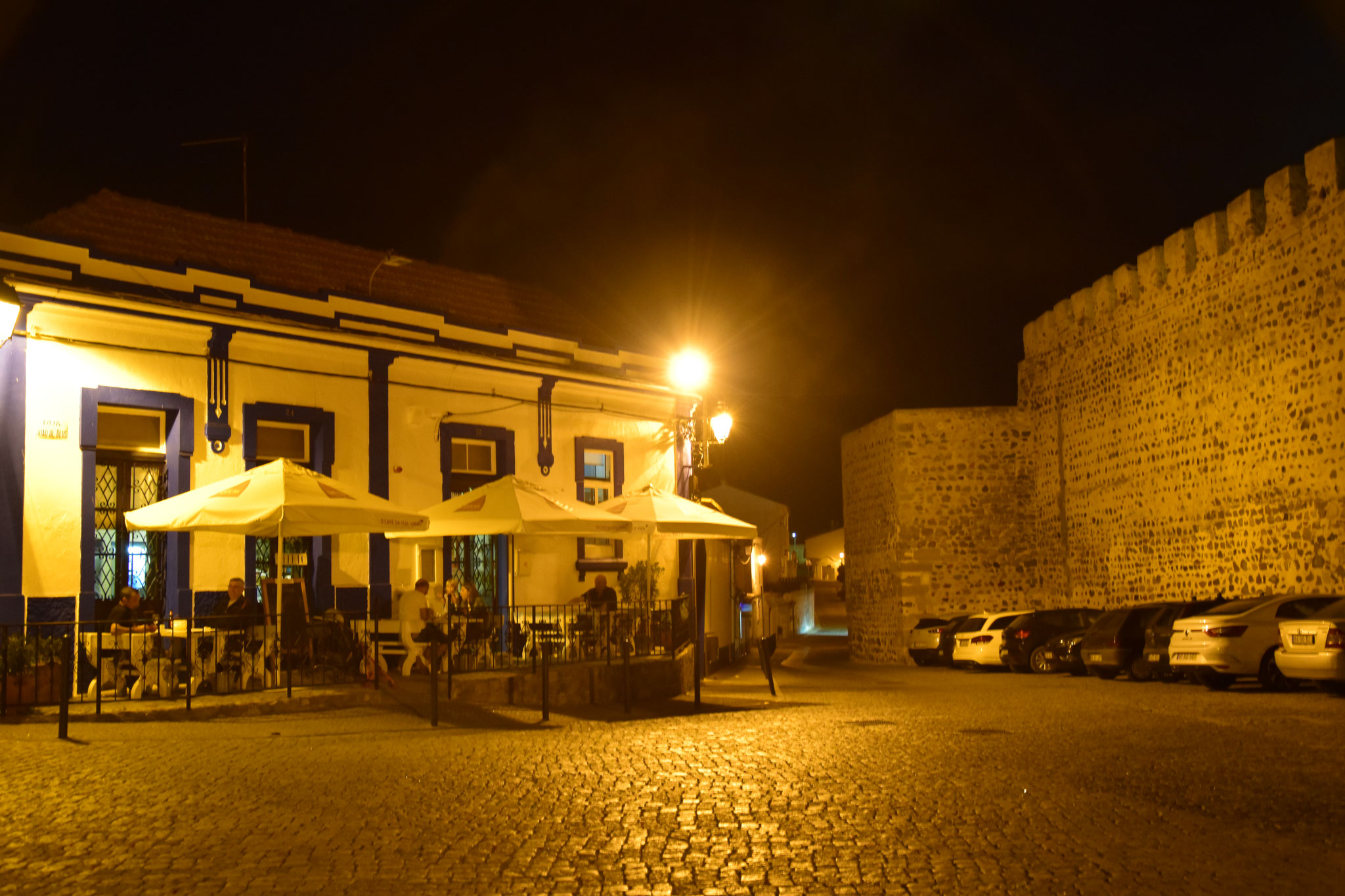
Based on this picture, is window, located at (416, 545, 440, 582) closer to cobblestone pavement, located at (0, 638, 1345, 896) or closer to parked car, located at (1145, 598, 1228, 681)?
cobblestone pavement, located at (0, 638, 1345, 896)

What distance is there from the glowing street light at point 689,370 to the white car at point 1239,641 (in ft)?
30.4

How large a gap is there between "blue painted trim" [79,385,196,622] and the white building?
0.02m

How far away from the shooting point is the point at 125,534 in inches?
618

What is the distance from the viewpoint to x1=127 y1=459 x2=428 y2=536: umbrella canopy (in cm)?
1298

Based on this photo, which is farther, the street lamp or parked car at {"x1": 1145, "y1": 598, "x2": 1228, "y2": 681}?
parked car at {"x1": 1145, "y1": 598, "x2": 1228, "y2": 681}

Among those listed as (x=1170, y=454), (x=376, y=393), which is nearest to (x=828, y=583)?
(x=1170, y=454)

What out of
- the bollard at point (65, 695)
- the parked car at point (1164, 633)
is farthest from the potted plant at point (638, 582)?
the bollard at point (65, 695)

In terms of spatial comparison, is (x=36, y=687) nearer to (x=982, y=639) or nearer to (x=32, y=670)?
(x=32, y=670)

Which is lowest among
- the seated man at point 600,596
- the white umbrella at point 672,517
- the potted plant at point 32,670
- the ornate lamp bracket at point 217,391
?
the potted plant at point 32,670

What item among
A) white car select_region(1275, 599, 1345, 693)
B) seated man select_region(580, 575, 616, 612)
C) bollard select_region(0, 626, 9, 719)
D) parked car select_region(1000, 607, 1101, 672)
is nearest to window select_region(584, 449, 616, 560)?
seated man select_region(580, 575, 616, 612)

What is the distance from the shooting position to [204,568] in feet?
52.3

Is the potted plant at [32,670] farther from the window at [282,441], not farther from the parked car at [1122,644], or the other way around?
the parked car at [1122,644]

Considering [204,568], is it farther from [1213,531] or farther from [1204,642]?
[1213,531]

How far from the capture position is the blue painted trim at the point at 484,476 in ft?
62.4
